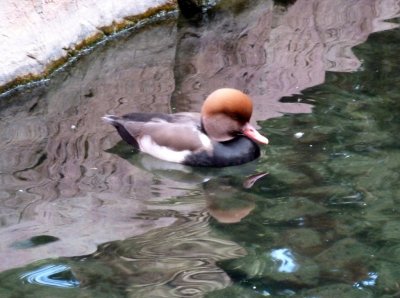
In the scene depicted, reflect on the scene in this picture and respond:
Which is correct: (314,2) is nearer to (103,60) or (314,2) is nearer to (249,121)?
(103,60)

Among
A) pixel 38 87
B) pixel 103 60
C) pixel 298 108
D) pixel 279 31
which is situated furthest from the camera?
pixel 279 31

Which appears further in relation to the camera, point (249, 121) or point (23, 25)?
point (23, 25)

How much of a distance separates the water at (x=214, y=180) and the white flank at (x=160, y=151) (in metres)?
0.07

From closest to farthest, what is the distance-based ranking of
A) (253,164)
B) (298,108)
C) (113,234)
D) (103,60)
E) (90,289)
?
(90,289) → (113,234) → (253,164) → (298,108) → (103,60)

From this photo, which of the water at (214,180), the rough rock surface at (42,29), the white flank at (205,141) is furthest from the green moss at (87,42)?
the white flank at (205,141)

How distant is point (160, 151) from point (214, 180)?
0.57 meters

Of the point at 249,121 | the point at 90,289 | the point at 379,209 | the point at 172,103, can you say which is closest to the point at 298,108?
the point at 249,121

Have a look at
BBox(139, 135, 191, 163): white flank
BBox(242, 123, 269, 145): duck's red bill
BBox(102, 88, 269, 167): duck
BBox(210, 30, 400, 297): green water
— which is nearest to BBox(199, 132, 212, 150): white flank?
BBox(102, 88, 269, 167): duck

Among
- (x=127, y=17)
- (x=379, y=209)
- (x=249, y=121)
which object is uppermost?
(x=127, y=17)

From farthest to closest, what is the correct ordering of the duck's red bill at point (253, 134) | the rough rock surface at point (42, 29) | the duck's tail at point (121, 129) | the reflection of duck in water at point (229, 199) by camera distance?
the rough rock surface at point (42, 29), the duck's tail at point (121, 129), the duck's red bill at point (253, 134), the reflection of duck in water at point (229, 199)

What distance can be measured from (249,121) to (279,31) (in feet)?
9.23

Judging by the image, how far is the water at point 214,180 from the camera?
4641 mm

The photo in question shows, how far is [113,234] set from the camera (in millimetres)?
5145

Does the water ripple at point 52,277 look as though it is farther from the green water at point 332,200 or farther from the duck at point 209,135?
the duck at point 209,135
